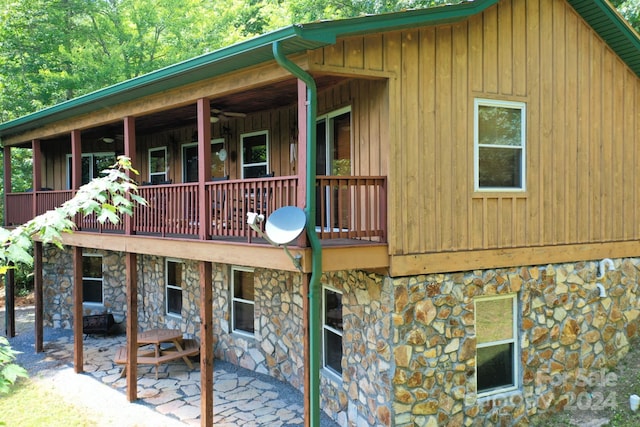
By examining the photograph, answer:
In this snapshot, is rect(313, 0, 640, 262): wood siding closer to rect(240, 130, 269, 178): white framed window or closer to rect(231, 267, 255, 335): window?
rect(240, 130, 269, 178): white framed window

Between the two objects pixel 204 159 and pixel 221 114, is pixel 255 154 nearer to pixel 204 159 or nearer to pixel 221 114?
pixel 221 114

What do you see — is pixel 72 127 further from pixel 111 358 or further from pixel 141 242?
pixel 111 358

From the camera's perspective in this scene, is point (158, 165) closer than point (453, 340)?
No

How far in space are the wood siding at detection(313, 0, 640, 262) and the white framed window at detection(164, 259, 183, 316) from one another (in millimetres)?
6623

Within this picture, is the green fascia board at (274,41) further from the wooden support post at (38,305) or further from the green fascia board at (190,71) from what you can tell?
the wooden support post at (38,305)

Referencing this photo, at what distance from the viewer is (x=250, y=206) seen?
6.43 m

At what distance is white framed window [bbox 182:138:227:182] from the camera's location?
34.5ft

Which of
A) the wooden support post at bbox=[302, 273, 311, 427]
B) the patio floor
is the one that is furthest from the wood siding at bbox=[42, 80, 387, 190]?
the patio floor

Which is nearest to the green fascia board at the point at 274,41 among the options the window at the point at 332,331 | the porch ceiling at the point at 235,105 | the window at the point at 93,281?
the porch ceiling at the point at 235,105

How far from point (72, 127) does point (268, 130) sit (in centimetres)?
387

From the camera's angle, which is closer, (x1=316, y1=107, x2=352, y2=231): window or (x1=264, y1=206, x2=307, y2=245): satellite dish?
(x1=264, y1=206, x2=307, y2=245): satellite dish

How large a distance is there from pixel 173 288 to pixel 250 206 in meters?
5.88

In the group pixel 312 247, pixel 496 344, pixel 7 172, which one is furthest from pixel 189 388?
pixel 7 172

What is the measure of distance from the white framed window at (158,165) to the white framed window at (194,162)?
0.72m
